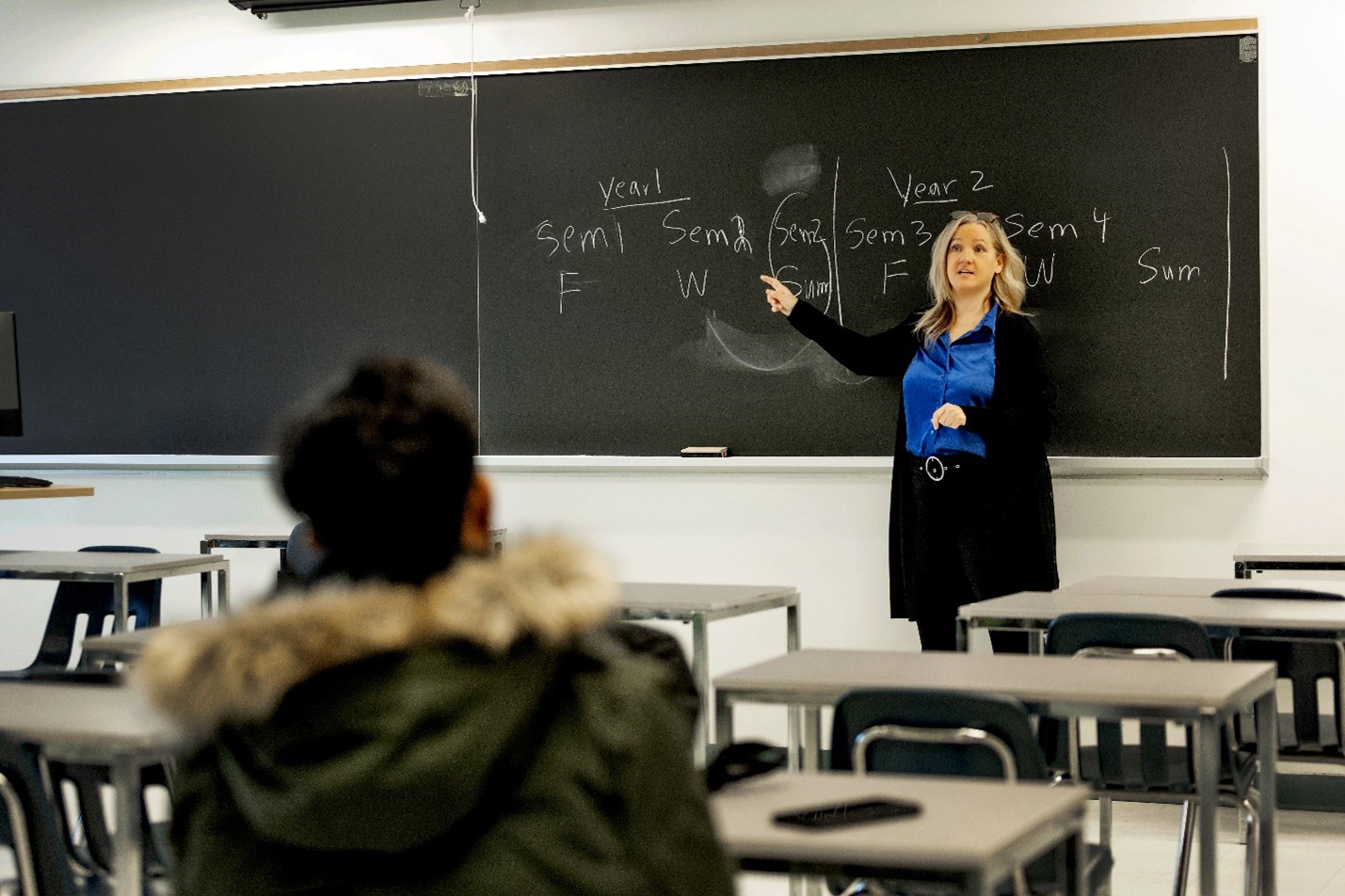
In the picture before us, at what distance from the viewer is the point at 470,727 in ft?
4.31

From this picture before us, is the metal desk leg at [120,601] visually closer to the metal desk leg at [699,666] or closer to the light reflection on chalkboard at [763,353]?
the metal desk leg at [699,666]

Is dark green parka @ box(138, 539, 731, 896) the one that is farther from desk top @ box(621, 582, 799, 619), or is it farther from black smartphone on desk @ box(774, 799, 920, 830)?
desk top @ box(621, 582, 799, 619)

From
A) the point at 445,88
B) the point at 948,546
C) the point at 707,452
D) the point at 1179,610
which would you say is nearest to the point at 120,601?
the point at 707,452

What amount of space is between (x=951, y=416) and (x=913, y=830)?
3167mm

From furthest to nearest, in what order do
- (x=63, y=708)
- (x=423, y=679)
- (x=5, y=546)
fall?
(x=5, y=546), (x=63, y=708), (x=423, y=679)

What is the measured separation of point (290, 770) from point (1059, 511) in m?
4.03

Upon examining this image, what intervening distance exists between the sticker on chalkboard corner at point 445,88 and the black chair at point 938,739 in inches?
150

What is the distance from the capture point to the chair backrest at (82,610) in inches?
191

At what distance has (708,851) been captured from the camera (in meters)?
1.35

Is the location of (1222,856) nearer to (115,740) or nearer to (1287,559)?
(1287,559)

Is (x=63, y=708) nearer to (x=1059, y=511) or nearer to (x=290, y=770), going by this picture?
(x=290, y=770)

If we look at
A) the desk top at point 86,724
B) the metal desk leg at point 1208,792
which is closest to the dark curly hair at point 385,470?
the desk top at point 86,724

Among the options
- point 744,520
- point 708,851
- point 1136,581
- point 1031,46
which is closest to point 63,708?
point 708,851

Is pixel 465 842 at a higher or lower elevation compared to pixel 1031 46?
lower
